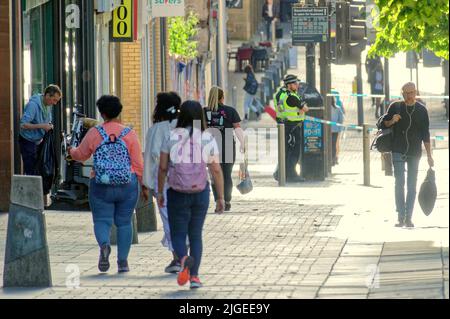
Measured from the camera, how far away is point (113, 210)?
13203mm

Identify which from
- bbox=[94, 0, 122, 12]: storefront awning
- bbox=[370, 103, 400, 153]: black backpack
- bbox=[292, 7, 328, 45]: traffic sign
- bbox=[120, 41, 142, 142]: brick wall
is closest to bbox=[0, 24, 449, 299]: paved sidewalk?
bbox=[370, 103, 400, 153]: black backpack

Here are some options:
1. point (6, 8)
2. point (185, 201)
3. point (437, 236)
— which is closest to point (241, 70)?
point (6, 8)

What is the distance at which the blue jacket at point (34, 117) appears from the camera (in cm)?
1923

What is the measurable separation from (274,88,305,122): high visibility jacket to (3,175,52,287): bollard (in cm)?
1351

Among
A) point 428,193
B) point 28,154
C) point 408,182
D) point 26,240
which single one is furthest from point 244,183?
point 26,240

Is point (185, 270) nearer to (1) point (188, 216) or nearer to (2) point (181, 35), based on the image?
(1) point (188, 216)

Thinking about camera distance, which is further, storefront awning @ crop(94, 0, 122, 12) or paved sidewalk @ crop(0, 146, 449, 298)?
storefront awning @ crop(94, 0, 122, 12)

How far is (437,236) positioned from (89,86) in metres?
10.8

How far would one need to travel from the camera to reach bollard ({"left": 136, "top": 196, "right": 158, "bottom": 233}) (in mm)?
16938

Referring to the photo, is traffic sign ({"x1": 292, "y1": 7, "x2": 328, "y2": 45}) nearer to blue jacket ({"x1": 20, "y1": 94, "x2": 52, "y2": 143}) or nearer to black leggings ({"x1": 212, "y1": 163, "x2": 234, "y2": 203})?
black leggings ({"x1": 212, "y1": 163, "x2": 234, "y2": 203})

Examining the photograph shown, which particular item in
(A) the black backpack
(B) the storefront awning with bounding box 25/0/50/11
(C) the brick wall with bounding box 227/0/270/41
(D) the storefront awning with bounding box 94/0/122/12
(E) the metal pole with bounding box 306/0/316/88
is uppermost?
(C) the brick wall with bounding box 227/0/270/41

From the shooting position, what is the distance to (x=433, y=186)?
16.8 metres

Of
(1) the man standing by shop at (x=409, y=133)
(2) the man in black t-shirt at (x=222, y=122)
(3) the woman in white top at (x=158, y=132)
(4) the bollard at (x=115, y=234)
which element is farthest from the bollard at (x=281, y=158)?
(3) the woman in white top at (x=158, y=132)
